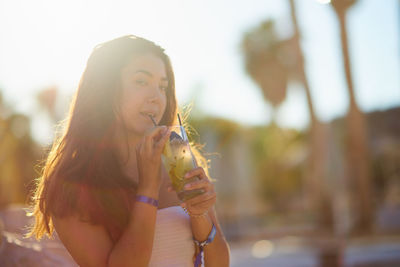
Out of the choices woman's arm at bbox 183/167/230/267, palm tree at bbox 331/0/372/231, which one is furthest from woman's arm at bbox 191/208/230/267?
palm tree at bbox 331/0/372/231

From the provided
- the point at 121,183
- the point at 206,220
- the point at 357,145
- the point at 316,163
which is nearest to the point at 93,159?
the point at 121,183

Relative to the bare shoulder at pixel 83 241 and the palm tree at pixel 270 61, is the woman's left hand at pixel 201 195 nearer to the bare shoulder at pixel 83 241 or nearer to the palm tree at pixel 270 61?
the bare shoulder at pixel 83 241

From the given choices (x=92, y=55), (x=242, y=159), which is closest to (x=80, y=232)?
(x=92, y=55)

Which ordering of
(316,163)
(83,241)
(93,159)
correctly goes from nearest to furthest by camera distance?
1. (83,241)
2. (93,159)
3. (316,163)

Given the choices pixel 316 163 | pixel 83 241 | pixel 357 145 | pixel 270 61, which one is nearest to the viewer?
pixel 83 241

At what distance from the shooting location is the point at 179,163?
189cm

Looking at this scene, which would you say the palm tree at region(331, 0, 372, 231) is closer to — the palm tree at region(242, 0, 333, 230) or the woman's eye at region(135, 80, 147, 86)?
the palm tree at region(242, 0, 333, 230)

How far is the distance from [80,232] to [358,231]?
42.1ft

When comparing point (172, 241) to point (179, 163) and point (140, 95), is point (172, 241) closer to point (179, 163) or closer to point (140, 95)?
point (179, 163)

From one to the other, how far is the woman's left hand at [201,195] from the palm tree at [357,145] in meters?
12.3

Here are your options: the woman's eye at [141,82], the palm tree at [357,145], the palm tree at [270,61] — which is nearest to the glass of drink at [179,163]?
the woman's eye at [141,82]

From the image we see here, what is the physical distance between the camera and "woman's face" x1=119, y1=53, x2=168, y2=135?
217cm

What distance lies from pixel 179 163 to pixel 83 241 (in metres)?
0.49

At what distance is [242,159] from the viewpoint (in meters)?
31.4
